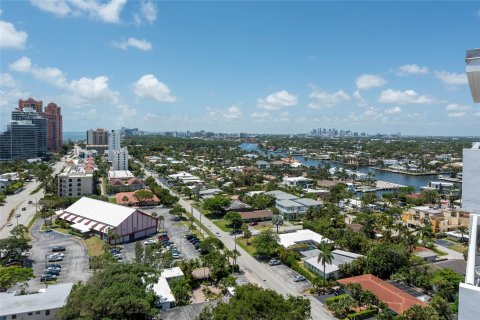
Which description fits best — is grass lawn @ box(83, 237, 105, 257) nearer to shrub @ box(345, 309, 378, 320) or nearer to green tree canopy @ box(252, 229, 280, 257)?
green tree canopy @ box(252, 229, 280, 257)

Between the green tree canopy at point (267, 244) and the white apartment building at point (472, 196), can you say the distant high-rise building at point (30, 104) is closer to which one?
the green tree canopy at point (267, 244)

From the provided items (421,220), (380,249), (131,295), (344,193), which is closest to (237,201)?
(344,193)

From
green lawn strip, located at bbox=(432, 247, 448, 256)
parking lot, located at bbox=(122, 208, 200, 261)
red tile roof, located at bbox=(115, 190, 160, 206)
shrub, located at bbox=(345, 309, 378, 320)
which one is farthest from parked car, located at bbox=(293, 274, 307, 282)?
red tile roof, located at bbox=(115, 190, 160, 206)

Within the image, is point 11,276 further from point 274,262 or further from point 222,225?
point 222,225

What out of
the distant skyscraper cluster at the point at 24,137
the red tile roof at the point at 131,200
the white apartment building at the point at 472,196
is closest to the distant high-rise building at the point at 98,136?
the distant skyscraper cluster at the point at 24,137

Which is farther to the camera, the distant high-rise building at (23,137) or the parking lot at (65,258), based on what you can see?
the distant high-rise building at (23,137)

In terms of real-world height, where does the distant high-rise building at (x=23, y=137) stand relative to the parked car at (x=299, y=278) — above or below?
above

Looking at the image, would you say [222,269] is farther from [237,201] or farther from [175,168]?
[175,168]

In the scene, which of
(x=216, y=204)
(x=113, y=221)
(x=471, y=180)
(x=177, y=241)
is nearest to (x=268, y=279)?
(x=177, y=241)
